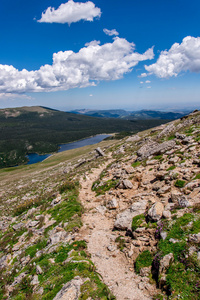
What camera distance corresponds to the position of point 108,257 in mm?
8664

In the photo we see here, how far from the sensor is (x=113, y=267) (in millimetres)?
8016

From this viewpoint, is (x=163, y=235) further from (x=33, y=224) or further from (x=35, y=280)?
(x=33, y=224)

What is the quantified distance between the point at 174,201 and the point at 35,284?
9194 mm

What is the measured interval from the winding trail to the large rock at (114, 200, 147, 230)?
71 centimetres

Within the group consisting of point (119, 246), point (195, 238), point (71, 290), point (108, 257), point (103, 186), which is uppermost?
point (195, 238)

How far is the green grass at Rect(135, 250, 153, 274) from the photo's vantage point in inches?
293

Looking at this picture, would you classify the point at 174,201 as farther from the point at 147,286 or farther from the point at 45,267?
the point at 45,267

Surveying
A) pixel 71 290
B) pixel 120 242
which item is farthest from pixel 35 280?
pixel 120 242

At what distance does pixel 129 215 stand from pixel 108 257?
10.7ft

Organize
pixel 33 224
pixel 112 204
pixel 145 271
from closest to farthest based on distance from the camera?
pixel 145 271 → pixel 112 204 → pixel 33 224

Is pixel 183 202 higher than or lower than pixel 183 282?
higher

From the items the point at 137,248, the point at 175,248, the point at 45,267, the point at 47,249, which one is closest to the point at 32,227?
the point at 47,249

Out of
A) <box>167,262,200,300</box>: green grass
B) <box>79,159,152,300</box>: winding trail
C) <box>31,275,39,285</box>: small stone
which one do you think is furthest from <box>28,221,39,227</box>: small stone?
<box>167,262,200,300</box>: green grass

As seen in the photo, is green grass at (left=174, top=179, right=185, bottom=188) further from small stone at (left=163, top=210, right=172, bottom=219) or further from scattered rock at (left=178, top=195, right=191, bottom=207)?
small stone at (left=163, top=210, right=172, bottom=219)
